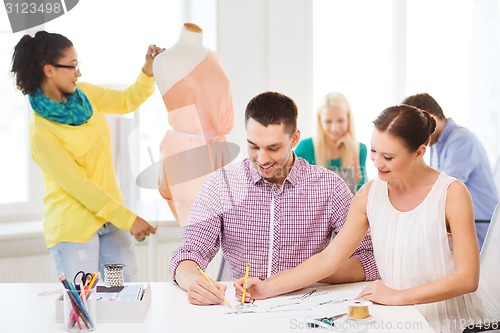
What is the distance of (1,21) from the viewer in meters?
4.33

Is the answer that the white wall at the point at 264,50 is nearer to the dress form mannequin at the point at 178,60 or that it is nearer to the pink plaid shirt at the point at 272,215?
the dress form mannequin at the point at 178,60

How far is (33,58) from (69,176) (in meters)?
0.53

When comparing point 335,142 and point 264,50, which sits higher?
point 264,50

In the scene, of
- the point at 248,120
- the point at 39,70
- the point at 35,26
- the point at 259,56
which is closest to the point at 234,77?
the point at 259,56

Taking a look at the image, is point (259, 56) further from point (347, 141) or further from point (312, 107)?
point (347, 141)

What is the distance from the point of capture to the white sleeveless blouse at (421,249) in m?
2.23

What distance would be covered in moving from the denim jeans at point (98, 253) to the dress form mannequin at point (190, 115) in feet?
1.36

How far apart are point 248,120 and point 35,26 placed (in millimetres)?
2308

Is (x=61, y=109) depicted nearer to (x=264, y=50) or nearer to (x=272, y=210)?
(x=272, y=210)

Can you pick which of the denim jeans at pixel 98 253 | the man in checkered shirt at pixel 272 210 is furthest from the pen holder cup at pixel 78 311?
the denim jeans at pixel 98 253

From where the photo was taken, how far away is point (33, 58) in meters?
3.27

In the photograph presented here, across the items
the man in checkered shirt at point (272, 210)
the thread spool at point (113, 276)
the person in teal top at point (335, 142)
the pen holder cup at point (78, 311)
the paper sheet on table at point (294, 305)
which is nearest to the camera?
the pen holder cup at point (78, 311)

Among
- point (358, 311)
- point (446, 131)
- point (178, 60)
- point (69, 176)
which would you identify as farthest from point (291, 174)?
point (446, 131)

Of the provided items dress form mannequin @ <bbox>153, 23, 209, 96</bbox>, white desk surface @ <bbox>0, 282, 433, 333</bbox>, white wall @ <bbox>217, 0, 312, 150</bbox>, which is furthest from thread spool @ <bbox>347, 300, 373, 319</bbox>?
white wall @ <bbox>217, 0, 312, 150</bbox>
